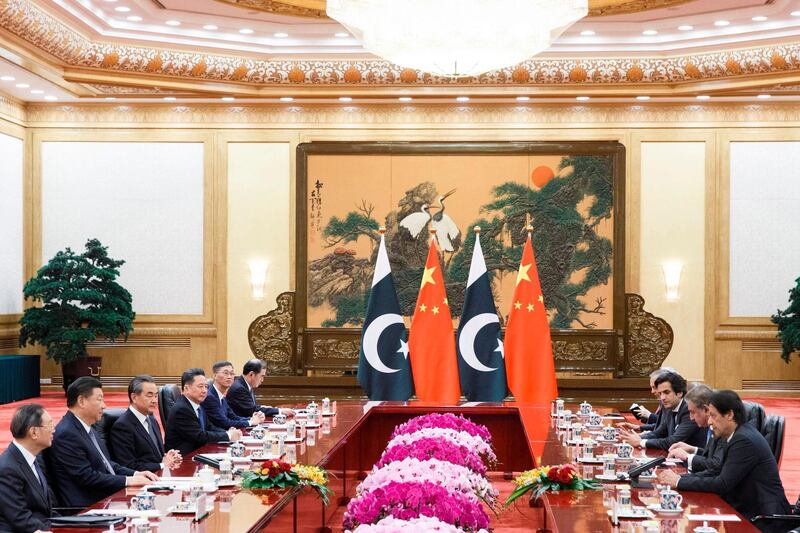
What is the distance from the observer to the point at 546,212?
1346 cm

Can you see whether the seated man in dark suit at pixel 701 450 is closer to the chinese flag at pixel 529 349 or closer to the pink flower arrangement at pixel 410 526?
the pink flower arrangement at pixel 410 526

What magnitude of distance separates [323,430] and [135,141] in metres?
8.22

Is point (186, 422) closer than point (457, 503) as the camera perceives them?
No

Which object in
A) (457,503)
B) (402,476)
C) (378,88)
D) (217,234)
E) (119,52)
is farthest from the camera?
(217,234)

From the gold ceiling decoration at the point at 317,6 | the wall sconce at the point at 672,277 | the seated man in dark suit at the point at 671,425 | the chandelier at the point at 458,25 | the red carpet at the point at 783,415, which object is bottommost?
the red carpet at the point at 783,415

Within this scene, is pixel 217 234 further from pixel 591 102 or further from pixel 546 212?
pixel 591 102

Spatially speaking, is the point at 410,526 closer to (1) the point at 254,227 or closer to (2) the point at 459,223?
(2) the point at 459,223

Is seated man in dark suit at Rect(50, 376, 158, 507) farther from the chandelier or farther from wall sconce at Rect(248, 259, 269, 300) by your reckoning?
wall sconce at Rect(248, 259, 269, 300)

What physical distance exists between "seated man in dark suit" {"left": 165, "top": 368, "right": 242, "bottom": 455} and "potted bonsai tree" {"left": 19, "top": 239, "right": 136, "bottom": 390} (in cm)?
648

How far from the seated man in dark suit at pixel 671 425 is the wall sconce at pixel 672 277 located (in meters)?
6.20

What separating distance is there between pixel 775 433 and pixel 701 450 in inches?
16.9

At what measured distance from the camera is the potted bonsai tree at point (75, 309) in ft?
41.4

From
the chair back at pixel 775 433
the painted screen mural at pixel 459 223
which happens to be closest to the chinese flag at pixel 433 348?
the chair back at pixel 775 433

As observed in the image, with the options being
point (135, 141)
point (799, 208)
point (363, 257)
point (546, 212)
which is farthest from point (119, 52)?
point (799, 208)
